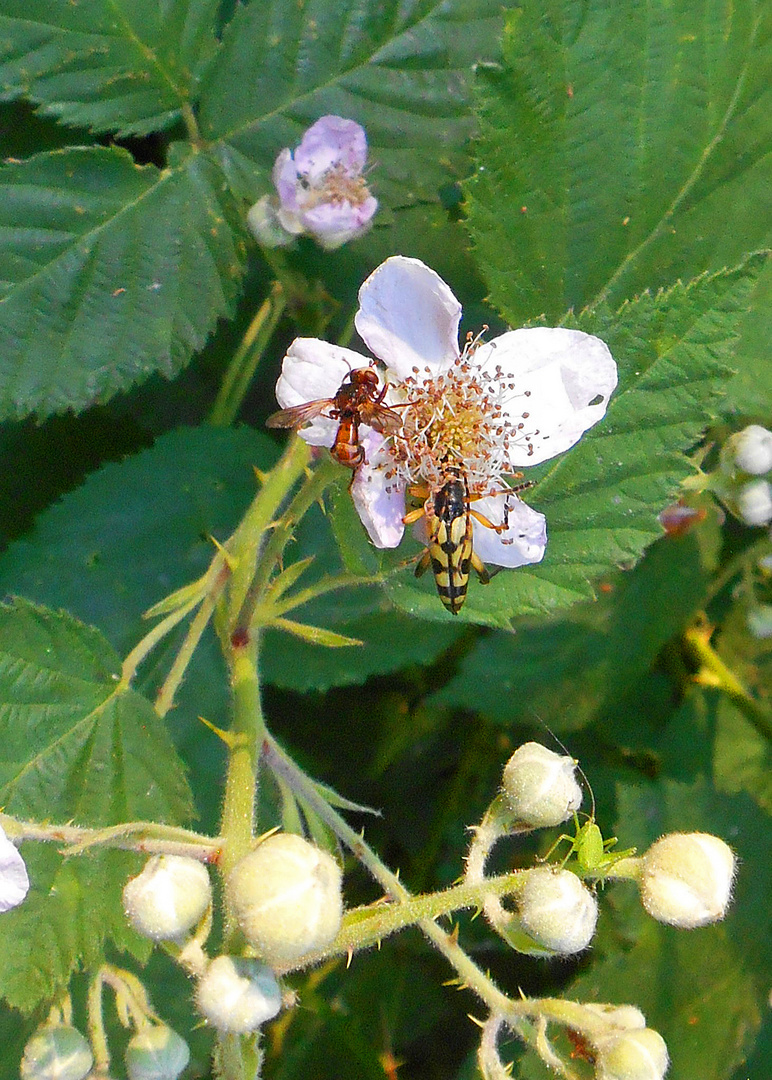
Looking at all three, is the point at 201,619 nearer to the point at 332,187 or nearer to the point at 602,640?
the point at 332,187

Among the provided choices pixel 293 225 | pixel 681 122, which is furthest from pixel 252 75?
pixel 681 122

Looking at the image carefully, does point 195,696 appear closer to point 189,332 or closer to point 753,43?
point 189,332

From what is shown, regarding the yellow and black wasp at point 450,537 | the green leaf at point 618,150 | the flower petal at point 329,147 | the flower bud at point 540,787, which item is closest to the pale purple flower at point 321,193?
the flower petal at point 329,147

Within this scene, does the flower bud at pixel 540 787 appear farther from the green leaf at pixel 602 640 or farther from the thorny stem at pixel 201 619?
the green leaf at pixel 602 640

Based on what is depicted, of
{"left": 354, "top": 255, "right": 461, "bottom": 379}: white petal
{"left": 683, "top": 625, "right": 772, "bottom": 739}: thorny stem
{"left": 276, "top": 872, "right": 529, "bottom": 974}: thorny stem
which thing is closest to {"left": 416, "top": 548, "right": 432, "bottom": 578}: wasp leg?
{"left": 354, "top": 255, "right": 461, "bottom": 379}: white petal

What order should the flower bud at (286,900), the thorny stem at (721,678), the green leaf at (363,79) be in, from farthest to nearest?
the thorny stem at (721,678), the green leaf at (363,79), the flower bud at (286,900)

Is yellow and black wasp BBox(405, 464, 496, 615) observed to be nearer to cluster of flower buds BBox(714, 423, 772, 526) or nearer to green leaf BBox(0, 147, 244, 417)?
cluster of flower buds BBox(714, 423, 772, 526)

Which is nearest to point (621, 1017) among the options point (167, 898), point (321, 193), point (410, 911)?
point (410, 911)
